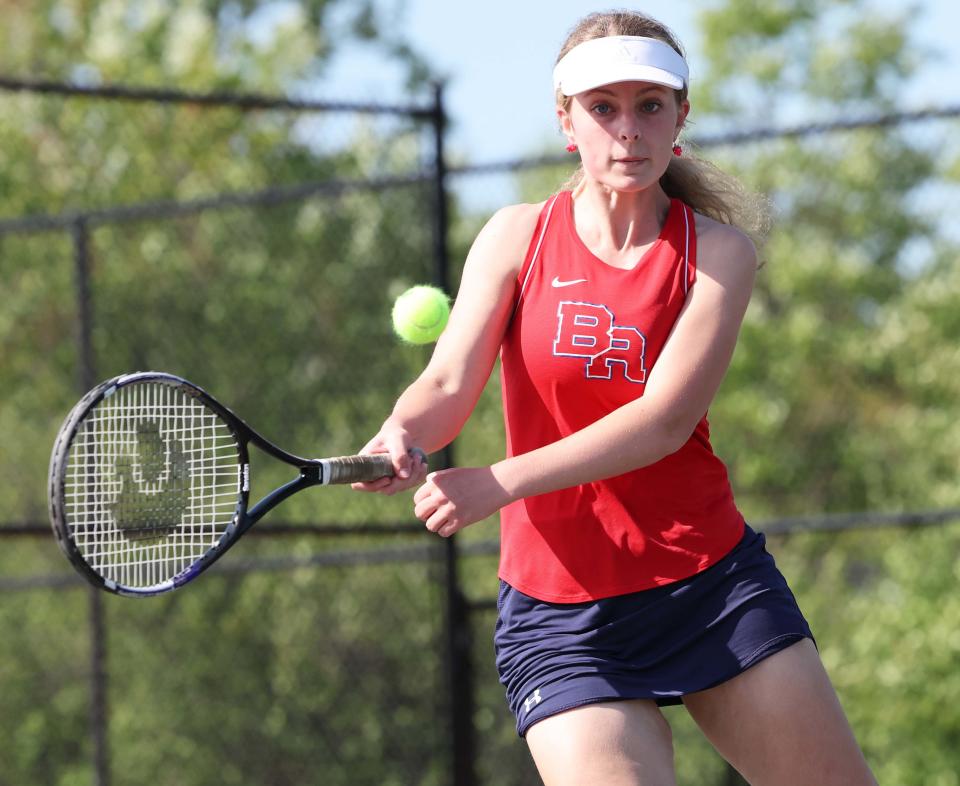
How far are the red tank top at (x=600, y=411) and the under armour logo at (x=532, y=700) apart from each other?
0.17m

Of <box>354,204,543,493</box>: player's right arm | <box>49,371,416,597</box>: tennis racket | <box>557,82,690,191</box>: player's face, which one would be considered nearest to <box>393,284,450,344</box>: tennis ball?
<box>354,204,543,493</box>: player's right arm

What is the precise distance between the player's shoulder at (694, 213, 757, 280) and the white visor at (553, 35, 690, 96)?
26cm

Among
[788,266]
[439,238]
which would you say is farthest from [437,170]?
[788,266]

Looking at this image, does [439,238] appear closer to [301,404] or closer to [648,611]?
[301,404]

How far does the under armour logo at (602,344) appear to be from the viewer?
2.59 meters

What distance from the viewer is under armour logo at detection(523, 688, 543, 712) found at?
8.62ft

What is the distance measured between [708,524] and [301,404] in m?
4.55

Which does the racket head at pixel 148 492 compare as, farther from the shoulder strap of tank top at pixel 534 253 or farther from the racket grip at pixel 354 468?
the shoulder strap of tank top at pixel 534 253

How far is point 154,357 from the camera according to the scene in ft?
23.7

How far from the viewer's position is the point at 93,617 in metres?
5.07

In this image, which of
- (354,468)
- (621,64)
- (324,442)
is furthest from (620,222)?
(324,442)

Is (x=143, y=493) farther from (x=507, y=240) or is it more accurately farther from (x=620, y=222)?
(x=620, y=222)

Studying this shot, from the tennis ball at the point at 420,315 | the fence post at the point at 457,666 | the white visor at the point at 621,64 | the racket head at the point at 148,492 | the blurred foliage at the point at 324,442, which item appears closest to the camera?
the white visor at the point at 621,64

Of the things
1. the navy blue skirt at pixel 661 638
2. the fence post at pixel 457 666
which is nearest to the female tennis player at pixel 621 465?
the navy blue skirt at pixel 661 638
